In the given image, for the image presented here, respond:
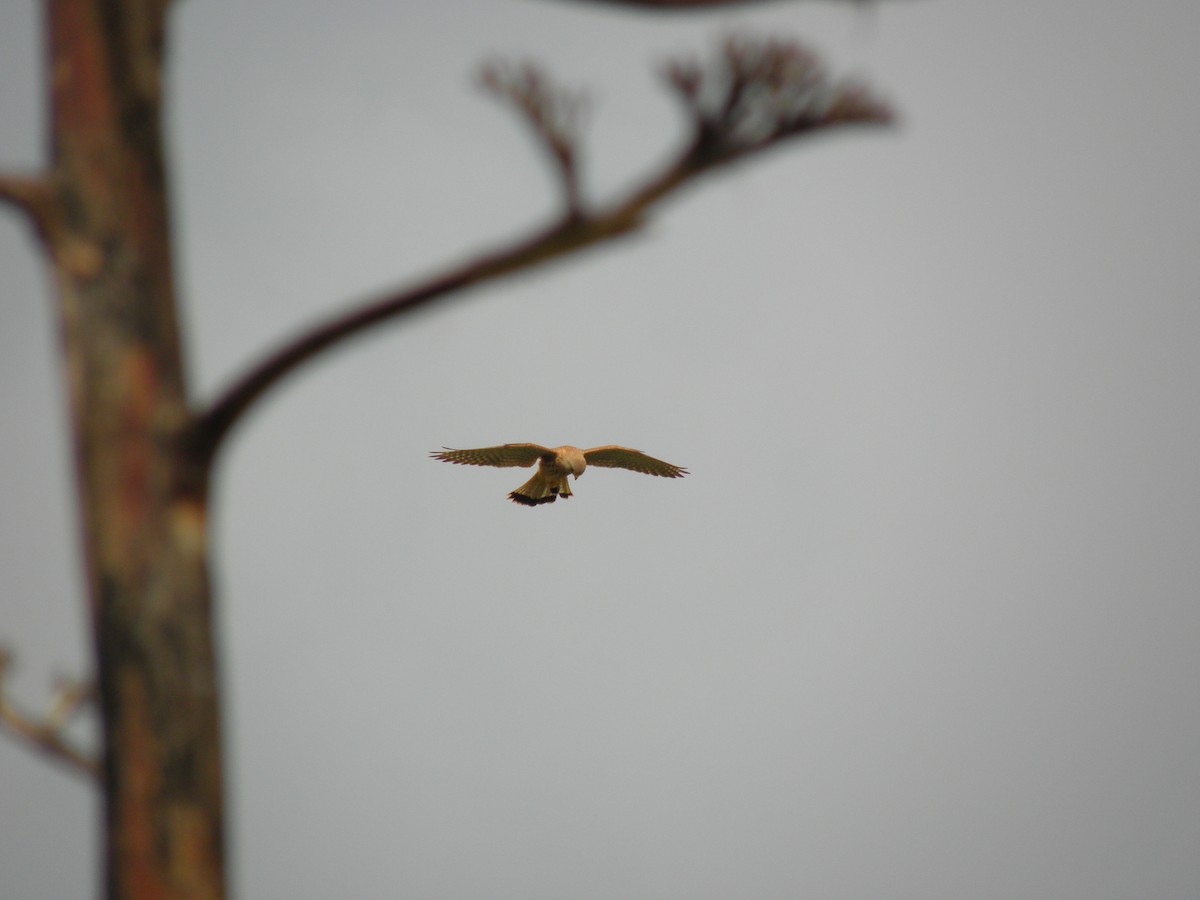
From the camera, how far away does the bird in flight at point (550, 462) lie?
502 cm

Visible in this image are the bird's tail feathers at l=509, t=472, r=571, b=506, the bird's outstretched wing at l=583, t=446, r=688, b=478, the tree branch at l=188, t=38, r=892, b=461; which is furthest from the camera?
the bird's outstretched wing at l=583, t=446, r=688, b=478

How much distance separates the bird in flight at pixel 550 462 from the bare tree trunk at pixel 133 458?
7.08 feet

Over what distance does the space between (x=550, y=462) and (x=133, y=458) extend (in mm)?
2620

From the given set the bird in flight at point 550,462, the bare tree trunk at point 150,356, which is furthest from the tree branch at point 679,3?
the bird in flight at point 550,462

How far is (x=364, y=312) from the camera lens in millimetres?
2730

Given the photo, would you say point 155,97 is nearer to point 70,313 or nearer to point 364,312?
point 70,313

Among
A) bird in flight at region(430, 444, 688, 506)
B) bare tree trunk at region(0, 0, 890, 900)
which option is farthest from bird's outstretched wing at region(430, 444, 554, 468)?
bare tree trunk at region(0, 0, 890, 900)

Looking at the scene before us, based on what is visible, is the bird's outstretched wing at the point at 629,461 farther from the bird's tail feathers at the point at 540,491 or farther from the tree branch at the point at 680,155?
the tree branch at the point at 680,155

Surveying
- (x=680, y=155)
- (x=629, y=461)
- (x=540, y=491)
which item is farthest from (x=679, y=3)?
(x=629, y=461)

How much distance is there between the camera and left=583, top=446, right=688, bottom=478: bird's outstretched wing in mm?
5836

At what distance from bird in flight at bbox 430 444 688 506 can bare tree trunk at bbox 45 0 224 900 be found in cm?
216

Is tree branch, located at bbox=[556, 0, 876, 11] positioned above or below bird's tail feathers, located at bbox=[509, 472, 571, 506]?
above

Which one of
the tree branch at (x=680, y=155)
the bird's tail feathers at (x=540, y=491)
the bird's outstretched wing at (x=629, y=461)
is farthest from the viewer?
the bird's outstretched wing at (x=629, y=461)

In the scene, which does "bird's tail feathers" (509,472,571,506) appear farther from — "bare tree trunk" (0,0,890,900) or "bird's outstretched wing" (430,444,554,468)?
"bare tree trunk" (0,0,890,900)
